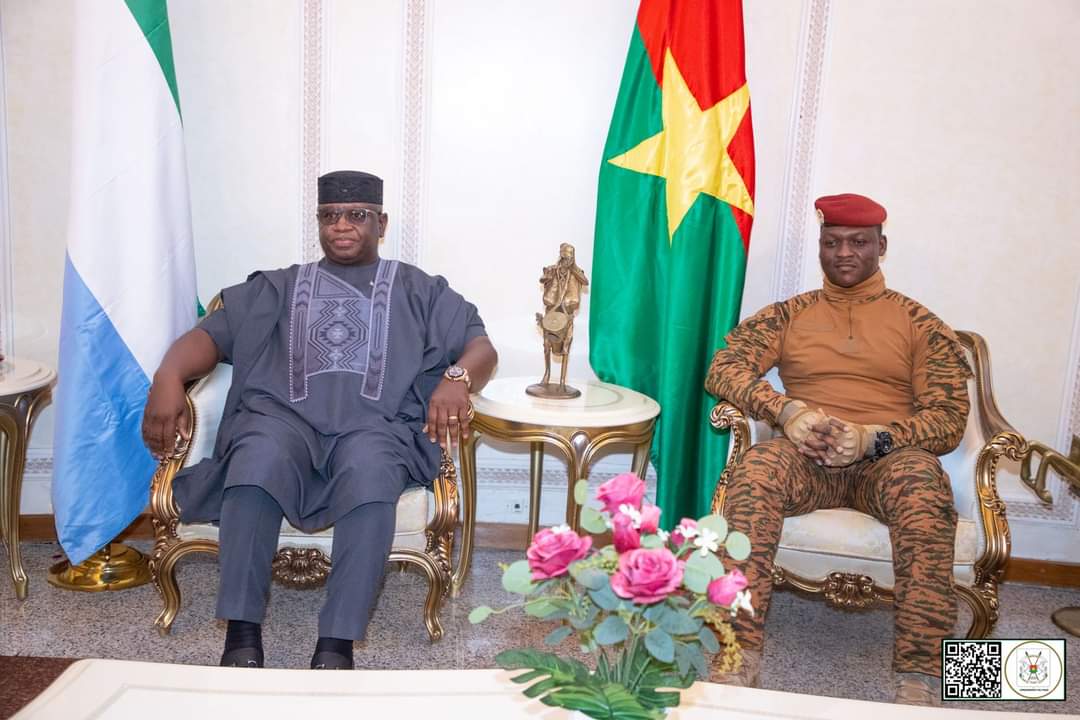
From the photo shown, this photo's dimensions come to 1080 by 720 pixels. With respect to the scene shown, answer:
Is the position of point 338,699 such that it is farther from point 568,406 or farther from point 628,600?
point 568,406

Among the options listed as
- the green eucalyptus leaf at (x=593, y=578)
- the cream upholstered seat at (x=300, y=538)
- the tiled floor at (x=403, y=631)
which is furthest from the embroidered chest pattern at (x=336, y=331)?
the green eucalyptus leaf at (x=593, y=578)

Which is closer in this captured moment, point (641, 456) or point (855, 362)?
point (855, 362)

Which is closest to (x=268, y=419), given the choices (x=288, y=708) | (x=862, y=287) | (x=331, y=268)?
(x=331, y=268)

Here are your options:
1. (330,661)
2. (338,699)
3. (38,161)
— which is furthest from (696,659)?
(38,161)

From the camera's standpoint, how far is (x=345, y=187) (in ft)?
9.68

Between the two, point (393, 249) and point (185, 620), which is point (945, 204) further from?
point (185, 620)

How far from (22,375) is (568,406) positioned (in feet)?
5.76

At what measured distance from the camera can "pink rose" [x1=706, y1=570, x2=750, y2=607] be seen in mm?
1185

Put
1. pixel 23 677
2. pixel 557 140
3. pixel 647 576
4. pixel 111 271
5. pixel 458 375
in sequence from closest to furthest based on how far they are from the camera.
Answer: pixel 647 576 < pixel 23 677 < pixel 458 375 < pixel 111 271 < pixel 557 140

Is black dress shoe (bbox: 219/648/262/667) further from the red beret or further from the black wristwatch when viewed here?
the red beret

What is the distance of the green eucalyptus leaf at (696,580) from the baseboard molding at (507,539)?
2.42m

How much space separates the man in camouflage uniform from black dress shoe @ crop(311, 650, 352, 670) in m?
1.00

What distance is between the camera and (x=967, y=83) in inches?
135

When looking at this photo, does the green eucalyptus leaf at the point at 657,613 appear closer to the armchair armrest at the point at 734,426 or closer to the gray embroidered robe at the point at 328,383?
the gray embroidered robe at the point at 328,383
